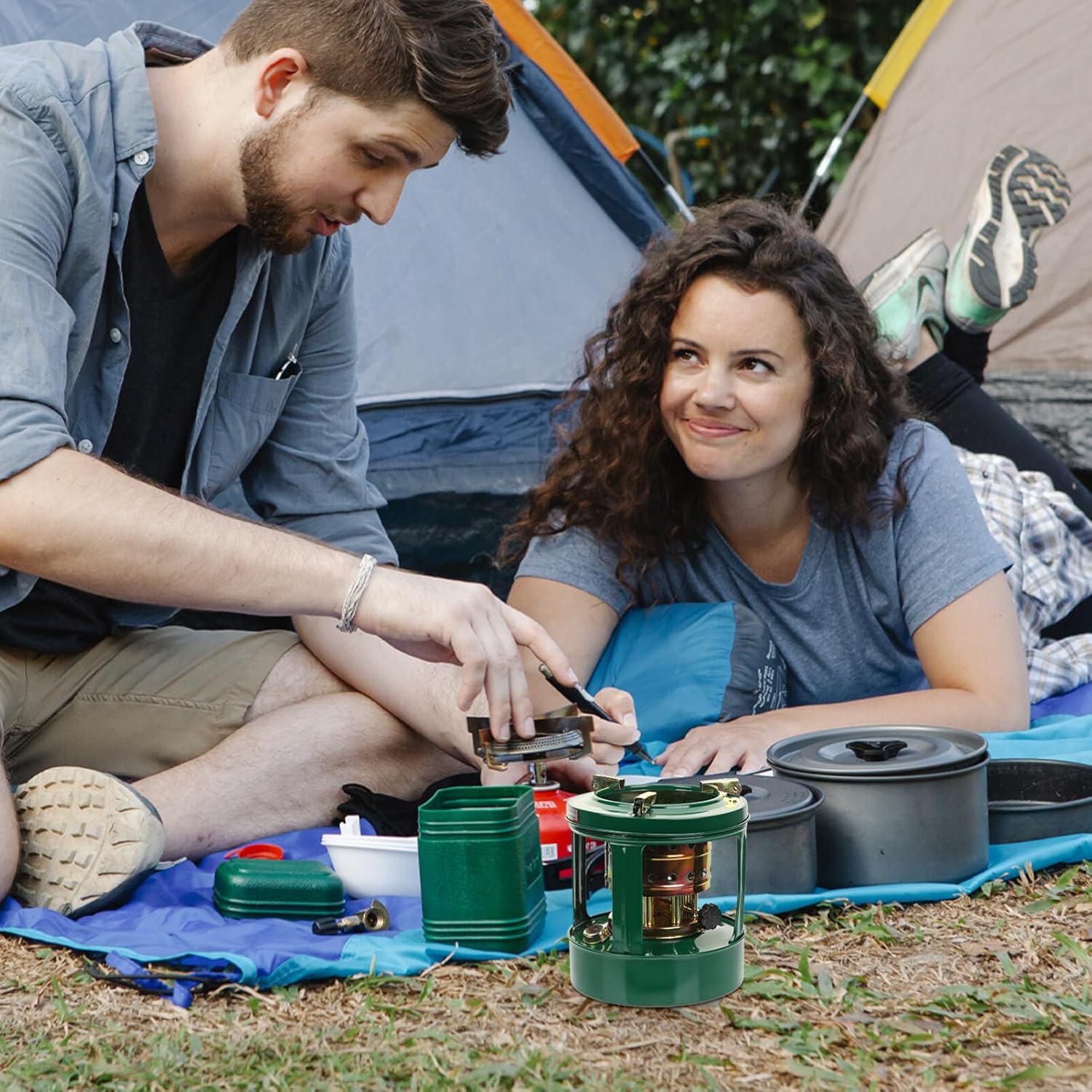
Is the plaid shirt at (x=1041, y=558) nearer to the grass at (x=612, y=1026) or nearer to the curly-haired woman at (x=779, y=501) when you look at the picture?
the curly-haired woman at (x=779, y=501)

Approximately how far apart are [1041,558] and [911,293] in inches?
32.4

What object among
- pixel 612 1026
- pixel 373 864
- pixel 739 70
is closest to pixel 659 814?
pixel 612 1026

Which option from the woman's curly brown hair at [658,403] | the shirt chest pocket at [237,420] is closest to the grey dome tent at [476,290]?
the woman's curly brown hair at [658,403]

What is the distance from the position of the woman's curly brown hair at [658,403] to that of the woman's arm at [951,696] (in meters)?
0.23

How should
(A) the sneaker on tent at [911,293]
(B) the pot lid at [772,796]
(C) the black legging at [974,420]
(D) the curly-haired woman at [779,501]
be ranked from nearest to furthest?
1. (B) the pot lid at [772,796]
2. (D) the curly-haired woman at [779,501]
3. (C) the black legging at [974,420]
4. (A) the sneaker on tent at [911,293]

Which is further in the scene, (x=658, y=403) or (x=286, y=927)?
(x=658, y=403)

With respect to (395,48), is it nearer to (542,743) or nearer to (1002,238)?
(542,743)

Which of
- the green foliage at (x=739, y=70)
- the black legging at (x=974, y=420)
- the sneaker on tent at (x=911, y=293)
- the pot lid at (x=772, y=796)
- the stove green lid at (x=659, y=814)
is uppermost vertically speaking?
the green foliage at (x=739, y=70)

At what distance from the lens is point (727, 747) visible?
219 centimetres

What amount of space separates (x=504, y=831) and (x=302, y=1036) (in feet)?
0.98

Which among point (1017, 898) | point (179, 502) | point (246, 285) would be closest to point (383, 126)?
point (246, 285)

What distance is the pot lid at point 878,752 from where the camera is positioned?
5.82ft

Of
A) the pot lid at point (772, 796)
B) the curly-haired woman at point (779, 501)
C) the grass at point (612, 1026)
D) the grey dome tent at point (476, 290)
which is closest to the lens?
the grass at point (612, 1026)

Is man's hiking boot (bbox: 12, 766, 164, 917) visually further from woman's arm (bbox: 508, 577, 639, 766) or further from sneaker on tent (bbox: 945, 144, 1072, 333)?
sneaker on tent (bbox: 945, 144, 1072, 333)
